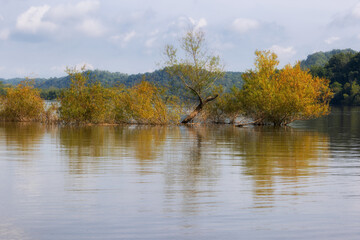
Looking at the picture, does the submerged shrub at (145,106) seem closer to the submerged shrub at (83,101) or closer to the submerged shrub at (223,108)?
the submerged shrub at (83,101)

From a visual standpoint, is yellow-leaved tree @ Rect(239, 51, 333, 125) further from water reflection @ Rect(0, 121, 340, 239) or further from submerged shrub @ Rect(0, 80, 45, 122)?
water reflection @ Rect(0, 121, 340, 239)

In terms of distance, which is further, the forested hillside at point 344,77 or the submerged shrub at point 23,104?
the forested hillside at point 344,77

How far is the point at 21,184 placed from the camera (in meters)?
7.75

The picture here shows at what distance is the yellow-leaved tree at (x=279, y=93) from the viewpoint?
30406 mm

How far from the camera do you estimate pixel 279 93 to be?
3072 cm

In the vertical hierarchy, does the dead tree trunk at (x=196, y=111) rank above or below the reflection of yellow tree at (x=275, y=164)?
above

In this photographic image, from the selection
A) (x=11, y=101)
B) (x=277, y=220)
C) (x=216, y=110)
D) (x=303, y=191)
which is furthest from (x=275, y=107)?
(x=277, y=220)

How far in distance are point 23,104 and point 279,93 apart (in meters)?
17.5

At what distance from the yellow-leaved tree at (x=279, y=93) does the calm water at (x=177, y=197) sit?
1879 centimetres

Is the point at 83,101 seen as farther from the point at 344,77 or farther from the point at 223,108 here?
the point at 344,77

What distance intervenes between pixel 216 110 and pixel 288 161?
2241 cm

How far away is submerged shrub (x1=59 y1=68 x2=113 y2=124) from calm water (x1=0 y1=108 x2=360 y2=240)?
17707 mm

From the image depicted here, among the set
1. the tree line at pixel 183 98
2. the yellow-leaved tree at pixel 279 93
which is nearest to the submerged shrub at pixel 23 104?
the tree line at pixel 183 98

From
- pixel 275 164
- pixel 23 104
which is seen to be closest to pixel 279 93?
pixel 23 104
